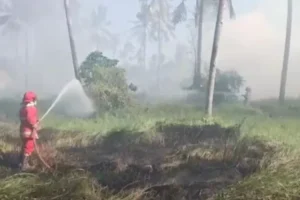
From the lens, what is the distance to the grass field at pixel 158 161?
685cm

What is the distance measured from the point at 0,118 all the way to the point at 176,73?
17.8 metres

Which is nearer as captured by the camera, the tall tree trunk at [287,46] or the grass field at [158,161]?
the grass field at [158,161]

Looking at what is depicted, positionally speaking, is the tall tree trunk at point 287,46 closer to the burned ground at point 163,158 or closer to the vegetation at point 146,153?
the vegetation at point 146,153

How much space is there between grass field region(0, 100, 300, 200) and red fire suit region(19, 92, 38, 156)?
0.28 metres

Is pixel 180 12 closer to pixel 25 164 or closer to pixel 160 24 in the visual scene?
pixel 160 24

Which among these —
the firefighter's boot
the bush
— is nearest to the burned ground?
the firefighter's boot

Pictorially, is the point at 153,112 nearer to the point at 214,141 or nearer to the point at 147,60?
the point at 214,141

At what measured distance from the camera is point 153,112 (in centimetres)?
1295

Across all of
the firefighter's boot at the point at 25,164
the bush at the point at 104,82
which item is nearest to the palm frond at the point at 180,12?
the bush at the point at 104,82

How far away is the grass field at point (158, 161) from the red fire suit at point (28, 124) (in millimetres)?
279

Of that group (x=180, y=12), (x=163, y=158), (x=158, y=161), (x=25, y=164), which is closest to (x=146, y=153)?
(x=163, y=158)

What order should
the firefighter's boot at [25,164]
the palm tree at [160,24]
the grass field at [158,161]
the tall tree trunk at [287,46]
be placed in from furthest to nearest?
the palm tree at [160,24]
the tall tree trunk at [287,46]
the firefighter's boot at [25,164]
the grass field at [158,161]

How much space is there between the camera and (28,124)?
309 inches

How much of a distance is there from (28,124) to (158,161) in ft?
6.22
